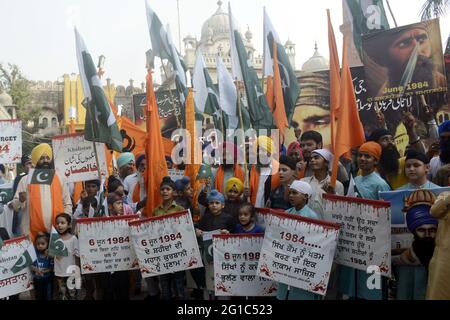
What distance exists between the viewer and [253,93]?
24.0 ft

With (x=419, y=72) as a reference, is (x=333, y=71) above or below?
below

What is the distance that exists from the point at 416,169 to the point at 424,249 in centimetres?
77

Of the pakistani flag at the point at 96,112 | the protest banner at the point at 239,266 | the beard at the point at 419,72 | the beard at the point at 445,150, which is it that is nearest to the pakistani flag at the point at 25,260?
the pakistani flag at the point at 96,112

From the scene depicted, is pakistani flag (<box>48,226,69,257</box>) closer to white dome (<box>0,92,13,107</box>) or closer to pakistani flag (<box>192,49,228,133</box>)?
pakistani flag (<box>192,49,228,133</box>)

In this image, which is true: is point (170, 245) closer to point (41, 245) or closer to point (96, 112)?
point (41, 245)

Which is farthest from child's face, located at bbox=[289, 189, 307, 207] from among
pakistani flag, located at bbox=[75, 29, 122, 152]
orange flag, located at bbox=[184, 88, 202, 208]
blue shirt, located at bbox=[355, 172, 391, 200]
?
pakistani flag, located at bbox=[75, 29, 122, 152]

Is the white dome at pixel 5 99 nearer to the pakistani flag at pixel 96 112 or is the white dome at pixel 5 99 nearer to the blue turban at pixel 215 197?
the pakistani flag at pixel 96 112

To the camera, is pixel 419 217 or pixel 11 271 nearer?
pixel 419 217

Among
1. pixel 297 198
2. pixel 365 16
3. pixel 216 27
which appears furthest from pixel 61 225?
pixel 216 27

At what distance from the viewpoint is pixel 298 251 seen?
4715 mm

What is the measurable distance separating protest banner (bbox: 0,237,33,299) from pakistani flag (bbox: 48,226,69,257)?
22 cm

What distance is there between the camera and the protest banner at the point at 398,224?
4.65 metres

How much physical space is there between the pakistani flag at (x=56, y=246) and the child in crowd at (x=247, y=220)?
1689 mm

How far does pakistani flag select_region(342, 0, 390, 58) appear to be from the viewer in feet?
31.0
